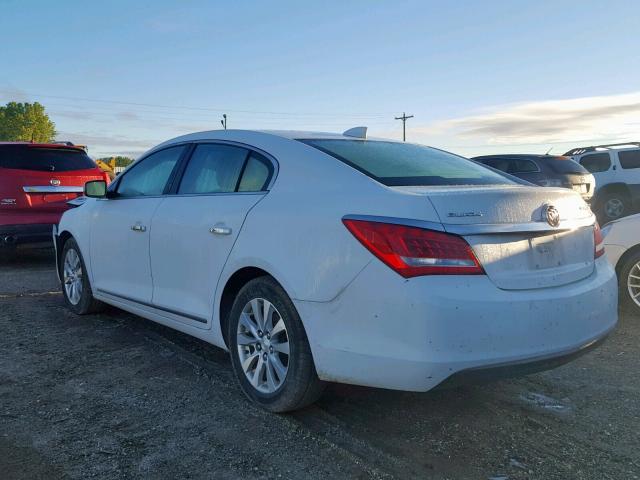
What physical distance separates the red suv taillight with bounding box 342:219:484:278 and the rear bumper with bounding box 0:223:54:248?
660 cm

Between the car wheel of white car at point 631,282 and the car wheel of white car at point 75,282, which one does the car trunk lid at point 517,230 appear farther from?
the car wheel of white car at point 75,282

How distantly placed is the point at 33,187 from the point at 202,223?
17.6ft

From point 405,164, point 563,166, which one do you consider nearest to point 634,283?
point 405,164

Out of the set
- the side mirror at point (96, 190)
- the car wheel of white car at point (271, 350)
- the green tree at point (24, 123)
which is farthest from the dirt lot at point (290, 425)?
the green tree at point (24, 123)

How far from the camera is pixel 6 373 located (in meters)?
3.85

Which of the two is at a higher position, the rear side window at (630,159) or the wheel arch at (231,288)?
the rear side window at (630,159)

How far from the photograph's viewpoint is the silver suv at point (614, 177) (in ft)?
46.5

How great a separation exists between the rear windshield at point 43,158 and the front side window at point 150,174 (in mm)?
3910

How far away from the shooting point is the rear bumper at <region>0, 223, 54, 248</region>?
25.1 feet

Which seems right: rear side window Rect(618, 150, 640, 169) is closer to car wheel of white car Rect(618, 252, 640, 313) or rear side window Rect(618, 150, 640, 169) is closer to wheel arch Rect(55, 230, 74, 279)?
car wheel of white car Rect(618, 252, 640, 313)

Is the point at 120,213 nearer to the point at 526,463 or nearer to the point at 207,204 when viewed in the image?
the point at 207,204

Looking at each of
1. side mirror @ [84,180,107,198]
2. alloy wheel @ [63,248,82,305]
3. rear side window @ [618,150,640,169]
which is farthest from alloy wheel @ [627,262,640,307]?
rear side window @ [618,150,640,169]

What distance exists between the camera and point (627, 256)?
209 inches

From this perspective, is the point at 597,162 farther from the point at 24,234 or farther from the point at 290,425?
the point at 290,425
